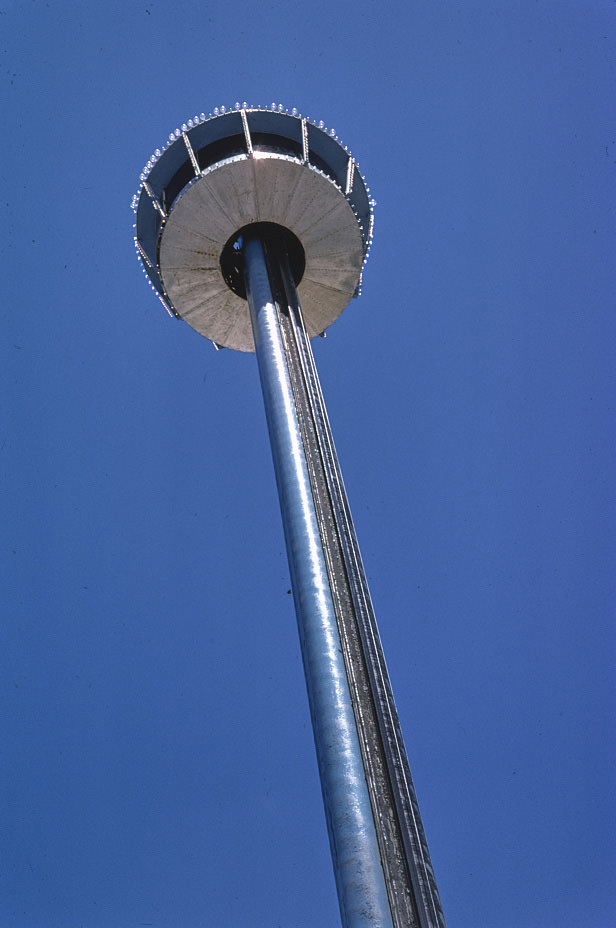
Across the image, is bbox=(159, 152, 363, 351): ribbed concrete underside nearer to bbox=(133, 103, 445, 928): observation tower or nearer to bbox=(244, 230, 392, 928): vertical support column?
bbox=(133, 103, 445, 928): observation tower

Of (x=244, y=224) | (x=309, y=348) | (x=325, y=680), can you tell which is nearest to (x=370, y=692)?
(x=325, y=680)

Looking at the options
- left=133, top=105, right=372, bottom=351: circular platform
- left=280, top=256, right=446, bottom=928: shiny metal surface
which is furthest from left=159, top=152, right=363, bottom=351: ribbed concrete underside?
left=280, top=256, right=446, bottom=928: shiny metal surface

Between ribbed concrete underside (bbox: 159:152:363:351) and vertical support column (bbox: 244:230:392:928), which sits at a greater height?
ribbed concrete underside (bbox: 159:152:363:351)

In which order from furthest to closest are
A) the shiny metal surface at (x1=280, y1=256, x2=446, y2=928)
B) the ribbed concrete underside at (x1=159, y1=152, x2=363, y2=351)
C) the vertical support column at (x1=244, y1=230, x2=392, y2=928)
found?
the ribbed concrete underside at (x1=159, y1=152, x2=363, y2=351)
the shiny metal surface at (x1=280, y1=256, x2=446, y2=928)
the vertical support column at (x1=244, y1=230, x2=392, y2=928)

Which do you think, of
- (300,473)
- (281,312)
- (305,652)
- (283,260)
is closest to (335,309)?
(283,260)

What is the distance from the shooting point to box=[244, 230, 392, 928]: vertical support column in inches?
427

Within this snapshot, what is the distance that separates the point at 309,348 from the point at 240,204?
6697 mm

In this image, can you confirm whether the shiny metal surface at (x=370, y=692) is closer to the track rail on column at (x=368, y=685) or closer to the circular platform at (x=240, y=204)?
the track rail on column at (x=368, y=685)

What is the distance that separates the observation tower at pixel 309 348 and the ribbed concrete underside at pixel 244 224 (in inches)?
1.9

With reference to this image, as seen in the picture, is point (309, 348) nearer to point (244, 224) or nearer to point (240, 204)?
point (244, 224)

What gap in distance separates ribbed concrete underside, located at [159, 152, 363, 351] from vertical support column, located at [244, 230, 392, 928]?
6569mm

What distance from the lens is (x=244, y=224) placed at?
24156 millimetres

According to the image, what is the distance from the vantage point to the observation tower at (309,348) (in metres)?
11.6

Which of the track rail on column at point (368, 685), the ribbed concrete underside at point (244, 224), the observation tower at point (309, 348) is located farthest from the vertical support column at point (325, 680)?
the ribbed concrete underside at point (244, 224)
